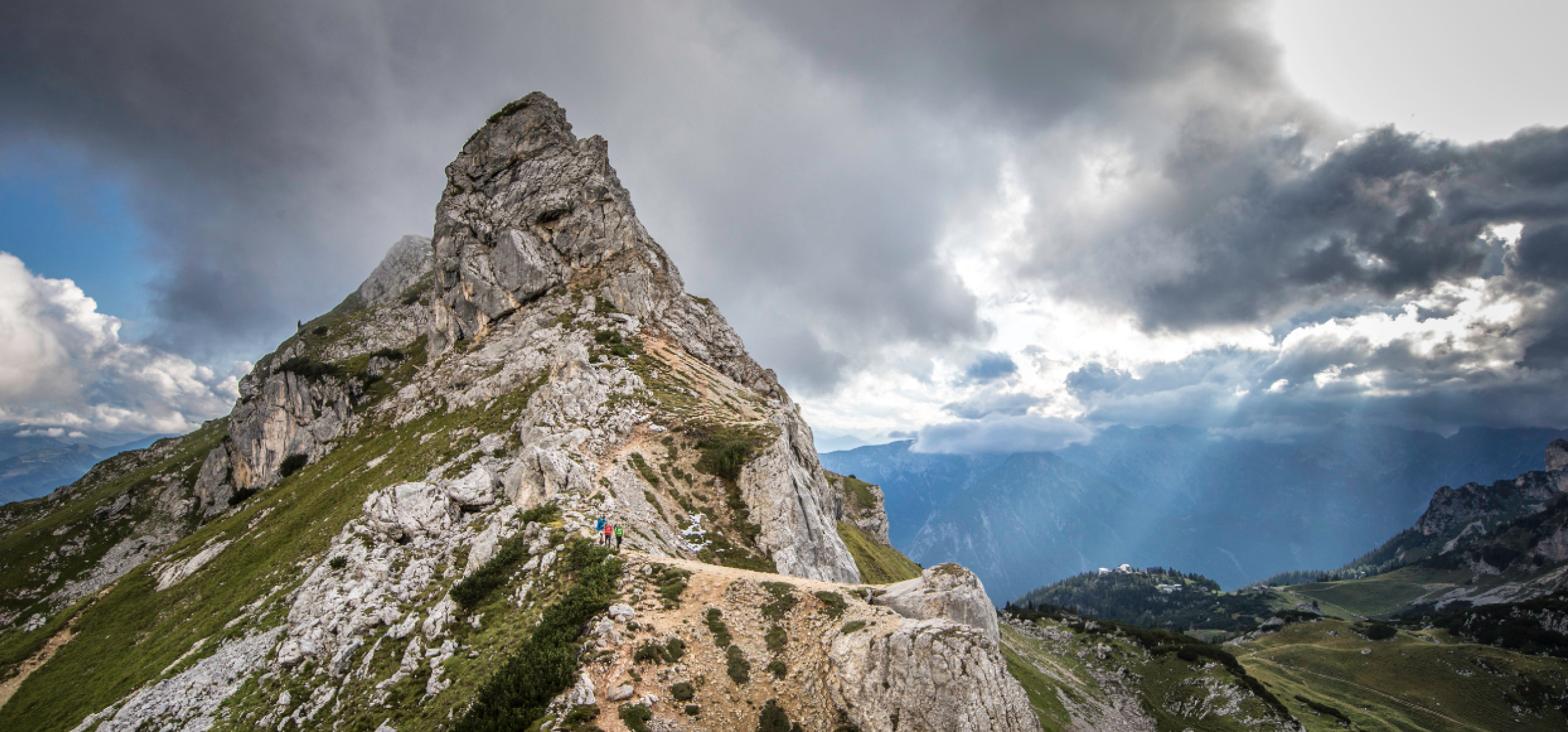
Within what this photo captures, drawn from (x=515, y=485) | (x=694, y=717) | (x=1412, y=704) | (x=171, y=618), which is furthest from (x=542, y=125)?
(x=1412, y=704)

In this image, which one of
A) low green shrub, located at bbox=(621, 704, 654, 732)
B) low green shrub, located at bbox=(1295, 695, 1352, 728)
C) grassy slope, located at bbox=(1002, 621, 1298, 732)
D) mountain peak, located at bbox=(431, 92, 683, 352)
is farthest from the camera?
low green shrub, located at bbox=(1295, 695, 1352, 728)

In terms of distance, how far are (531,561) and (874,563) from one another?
48115mm

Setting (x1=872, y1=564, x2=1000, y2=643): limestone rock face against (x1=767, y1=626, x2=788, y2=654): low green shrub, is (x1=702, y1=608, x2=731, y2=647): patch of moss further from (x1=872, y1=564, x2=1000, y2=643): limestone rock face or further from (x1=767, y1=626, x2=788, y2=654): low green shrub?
(x1=872, y1=564, x2=1000, y2=643): limestone rock face

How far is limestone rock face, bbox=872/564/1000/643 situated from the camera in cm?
2292

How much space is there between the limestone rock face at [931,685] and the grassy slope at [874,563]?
102 feet

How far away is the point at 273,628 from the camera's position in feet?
95.6

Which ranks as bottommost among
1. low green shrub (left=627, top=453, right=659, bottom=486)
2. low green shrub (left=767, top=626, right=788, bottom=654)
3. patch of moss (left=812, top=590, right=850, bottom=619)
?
low green shrub (left=767, top=626, right=788, bottom=654)

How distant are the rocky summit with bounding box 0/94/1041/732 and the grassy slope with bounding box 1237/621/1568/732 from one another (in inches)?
3032

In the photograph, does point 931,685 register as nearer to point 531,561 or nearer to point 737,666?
point 737,666

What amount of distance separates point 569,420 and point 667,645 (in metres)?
25.0

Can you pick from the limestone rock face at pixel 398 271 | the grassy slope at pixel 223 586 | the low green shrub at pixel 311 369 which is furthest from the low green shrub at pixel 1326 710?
the limestone rock face at pixel 398 271

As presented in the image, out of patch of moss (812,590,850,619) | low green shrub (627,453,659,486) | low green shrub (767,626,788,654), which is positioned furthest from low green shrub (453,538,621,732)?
low green shrub (627,453,659,486)

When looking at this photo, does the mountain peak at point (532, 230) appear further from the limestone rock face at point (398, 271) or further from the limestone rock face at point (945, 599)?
the limestone rock face at point (398, 271)

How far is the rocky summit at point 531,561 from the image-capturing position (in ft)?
59.4
